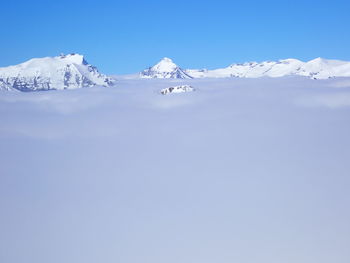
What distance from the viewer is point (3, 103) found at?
105375 millimetres

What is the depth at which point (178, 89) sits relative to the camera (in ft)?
413

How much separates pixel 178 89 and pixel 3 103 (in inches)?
1891

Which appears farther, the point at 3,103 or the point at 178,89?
the point at 178,89
